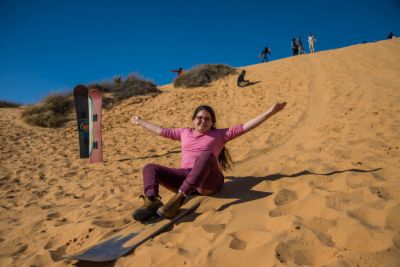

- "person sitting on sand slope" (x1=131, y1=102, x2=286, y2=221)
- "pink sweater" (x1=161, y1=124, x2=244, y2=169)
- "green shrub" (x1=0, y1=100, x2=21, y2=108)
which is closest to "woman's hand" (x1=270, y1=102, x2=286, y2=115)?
"person sitting on sand slope" (x1=131, y1=102, x2=286, y2=221)

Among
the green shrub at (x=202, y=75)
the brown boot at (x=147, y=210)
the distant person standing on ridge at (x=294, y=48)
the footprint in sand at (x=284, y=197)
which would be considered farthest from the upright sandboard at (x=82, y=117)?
the distant person standing on ridge at (x=294, y=48)

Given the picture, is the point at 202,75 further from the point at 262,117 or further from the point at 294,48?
the point at 262,117

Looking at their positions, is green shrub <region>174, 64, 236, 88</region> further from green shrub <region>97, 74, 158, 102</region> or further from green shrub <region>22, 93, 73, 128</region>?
green shrub <region>22, 93, 73, 128</region>

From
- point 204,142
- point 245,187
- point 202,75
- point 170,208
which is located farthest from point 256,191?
point 202,75

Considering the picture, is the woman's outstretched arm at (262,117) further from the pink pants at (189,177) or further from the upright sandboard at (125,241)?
the upright sandboard at (125,241)

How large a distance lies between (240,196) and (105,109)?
1075cm

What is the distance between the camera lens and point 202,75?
14625 mm

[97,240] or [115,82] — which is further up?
[115,82]

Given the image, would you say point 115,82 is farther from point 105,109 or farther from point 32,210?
point 32,210

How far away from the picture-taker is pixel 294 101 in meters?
9.05

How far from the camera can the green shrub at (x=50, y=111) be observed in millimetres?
10736

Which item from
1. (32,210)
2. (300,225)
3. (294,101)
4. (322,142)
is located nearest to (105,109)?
(294,101)

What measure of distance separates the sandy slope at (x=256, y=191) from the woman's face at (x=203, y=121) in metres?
0.83

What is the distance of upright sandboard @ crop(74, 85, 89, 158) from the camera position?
7.06m
